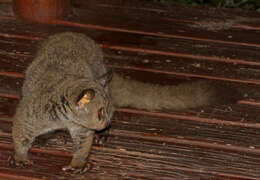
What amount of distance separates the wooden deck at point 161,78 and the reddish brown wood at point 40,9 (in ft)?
0.31

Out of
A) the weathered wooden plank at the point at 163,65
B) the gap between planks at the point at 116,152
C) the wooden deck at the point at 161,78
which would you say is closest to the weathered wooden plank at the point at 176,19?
the wooden deck at the point at 161,78

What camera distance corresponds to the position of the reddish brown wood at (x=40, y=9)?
461 cm

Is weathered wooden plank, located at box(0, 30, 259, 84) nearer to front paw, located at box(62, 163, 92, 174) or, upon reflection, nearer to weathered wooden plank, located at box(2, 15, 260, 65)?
weathered wooden plank, located at box(2, 15, 260, 65)

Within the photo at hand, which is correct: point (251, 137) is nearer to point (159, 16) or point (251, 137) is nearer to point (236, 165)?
point (236, 165)

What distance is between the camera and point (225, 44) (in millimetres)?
4613

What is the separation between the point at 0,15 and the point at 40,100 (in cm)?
228

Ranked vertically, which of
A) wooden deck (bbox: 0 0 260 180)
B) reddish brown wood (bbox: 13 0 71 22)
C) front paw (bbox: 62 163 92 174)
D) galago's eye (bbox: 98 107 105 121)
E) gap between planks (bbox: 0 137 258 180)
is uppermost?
reddish brown wood (bbox: 13 0 71 22)

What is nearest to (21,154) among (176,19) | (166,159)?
(166,159)

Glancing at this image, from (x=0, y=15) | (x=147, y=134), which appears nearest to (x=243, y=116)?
(x=147, y=134)

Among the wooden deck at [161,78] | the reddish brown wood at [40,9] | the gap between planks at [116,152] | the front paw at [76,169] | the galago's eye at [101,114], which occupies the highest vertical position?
the reddish brown wood at [40,9]

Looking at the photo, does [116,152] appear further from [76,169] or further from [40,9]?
[40,9]

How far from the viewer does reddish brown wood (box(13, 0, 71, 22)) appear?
4.61m

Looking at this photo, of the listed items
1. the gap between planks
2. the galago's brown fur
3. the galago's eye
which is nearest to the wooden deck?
the gap between planks

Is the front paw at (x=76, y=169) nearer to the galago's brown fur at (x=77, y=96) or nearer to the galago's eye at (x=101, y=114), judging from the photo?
the galago's brown fur at (x=77, y=96)
